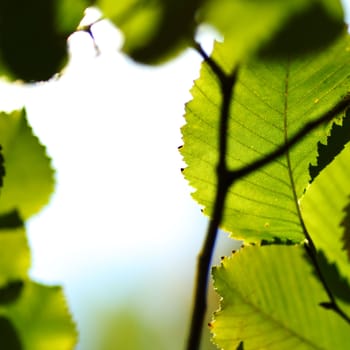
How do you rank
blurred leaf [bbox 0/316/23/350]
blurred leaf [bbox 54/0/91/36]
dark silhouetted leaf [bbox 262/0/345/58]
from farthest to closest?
blurred leaf [bbox 0/316/23/350], blurred leaf [bbox 54/0/91/36], dark silhouetted leaf [bbox 262/0/345/58]

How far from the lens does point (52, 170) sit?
0.64m

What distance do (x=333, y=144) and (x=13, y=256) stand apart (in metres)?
0.32

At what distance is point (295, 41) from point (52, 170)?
0.36 metres

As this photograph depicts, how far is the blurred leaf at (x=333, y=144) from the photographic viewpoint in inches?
24.9

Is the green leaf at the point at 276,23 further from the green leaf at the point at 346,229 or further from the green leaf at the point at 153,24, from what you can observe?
the green leaf at the point at 346,229

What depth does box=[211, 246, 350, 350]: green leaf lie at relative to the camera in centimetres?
62

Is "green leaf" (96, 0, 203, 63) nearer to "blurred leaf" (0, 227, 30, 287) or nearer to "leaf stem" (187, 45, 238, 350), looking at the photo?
"leaf stem" (187, 45, 238, 350)

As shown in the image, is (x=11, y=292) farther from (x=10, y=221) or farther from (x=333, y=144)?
(x=333, y=144)

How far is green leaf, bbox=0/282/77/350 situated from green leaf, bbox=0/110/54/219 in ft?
0.24

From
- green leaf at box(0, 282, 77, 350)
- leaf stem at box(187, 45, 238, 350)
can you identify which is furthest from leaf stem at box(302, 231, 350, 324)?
green leaf at box(0, 282, 77, 350)

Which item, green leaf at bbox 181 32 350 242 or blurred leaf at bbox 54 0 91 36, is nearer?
blurred leaf at bbox 54 0 91 36

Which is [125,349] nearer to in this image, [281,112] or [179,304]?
[179,304]

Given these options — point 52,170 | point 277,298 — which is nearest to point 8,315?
point 52,170

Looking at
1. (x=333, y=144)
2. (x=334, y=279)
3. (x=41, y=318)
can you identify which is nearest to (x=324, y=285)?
(x=334, y=279)
